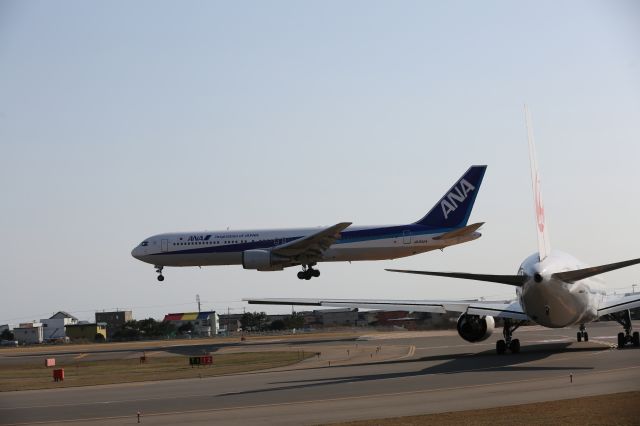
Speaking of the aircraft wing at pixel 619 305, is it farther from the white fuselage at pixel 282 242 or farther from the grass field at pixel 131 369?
the white fuselage at pixel 282 242

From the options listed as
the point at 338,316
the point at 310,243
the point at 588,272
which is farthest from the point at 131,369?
the point at 338,316

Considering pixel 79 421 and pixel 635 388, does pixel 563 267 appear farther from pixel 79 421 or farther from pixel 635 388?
pixel 79 421

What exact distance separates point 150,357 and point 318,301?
47.7 feet

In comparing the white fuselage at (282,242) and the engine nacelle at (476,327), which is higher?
the white fuselage at (282,242)

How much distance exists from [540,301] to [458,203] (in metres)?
36.6

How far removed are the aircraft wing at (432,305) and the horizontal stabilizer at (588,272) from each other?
544 centimetres

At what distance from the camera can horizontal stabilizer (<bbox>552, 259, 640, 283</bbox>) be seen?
2022cm

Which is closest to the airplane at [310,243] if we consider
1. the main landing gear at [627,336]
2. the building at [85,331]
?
the main landing gear at [627,336]

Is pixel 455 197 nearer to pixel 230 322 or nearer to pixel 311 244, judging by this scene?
pixel 311 244

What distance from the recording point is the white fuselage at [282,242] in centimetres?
5750

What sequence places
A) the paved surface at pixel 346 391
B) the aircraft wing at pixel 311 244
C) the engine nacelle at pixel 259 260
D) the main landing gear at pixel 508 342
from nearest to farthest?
the paved surface at pixel 346 391
the main landing gear at pixel 508 342
the aircraft wing at pixel 311 244
the engine nacelle at pixel 259 260

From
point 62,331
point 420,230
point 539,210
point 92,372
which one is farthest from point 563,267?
point 62,331

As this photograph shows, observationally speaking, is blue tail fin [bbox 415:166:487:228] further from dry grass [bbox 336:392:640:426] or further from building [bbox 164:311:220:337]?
building [bbox 164:311:220:337]

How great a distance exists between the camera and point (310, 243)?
56562 millimetres
